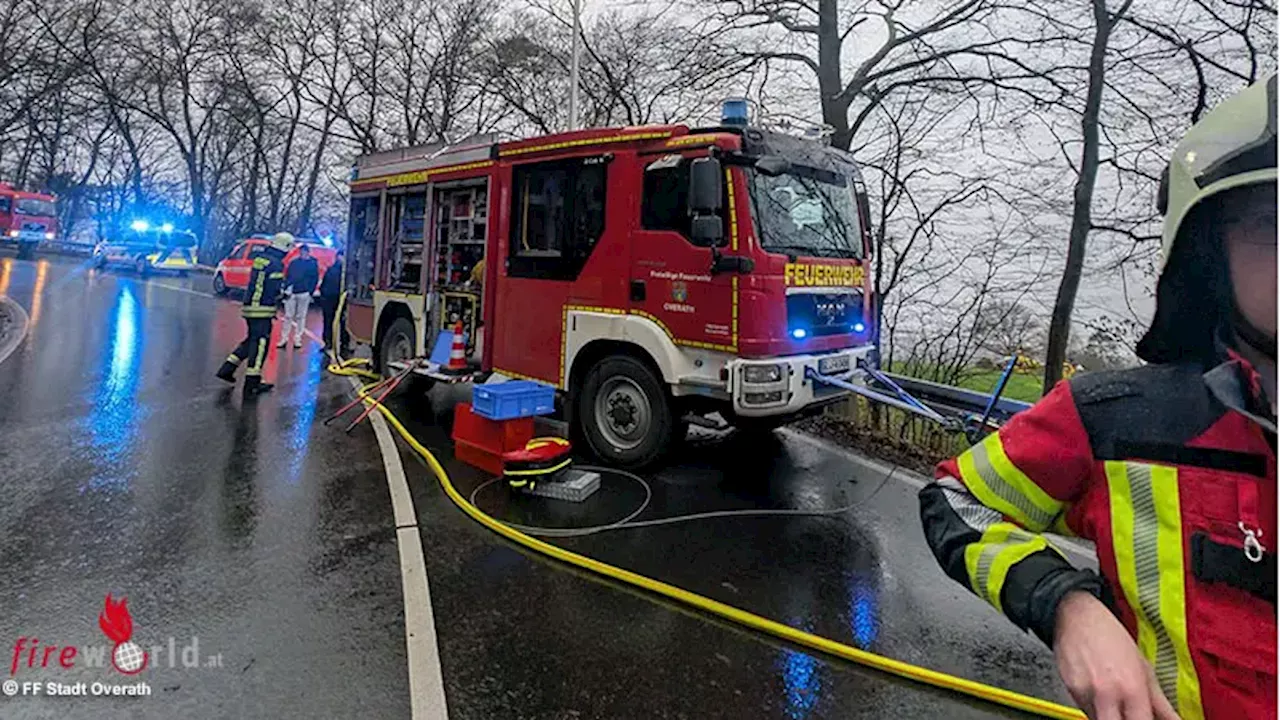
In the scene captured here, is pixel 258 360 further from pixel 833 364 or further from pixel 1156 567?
pixel 1156 567

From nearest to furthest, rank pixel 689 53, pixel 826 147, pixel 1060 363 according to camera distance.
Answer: pixel 826 147 → pixel 1060 363 → pixel 689 53

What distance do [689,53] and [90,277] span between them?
23707 mm

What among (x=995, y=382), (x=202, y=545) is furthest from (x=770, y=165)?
(x=995, y=382)

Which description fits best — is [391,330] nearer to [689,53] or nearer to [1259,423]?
[689,53]

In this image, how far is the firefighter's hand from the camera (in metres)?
1.04

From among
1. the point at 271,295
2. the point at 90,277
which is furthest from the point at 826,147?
the point at 90,277

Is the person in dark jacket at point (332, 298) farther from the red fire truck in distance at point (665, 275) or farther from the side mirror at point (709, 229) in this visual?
the side mirror at point (709, 229)

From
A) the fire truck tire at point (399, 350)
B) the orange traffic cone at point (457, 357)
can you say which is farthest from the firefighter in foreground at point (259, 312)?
the orange traffic cone at point (457, 357)

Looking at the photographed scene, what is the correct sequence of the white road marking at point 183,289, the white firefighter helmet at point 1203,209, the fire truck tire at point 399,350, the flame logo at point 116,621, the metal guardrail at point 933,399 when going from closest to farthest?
the white firefighter helmet at point 1203,209, the flame logo at point 116,621, the metal guardrail at point 933,399, the fire truck tire at point 399,350, the white road marking at point 183,289

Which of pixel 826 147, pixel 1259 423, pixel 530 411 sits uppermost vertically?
pixel 826 147

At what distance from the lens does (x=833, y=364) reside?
6109 millimetres

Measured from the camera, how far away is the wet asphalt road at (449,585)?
9.54 ft

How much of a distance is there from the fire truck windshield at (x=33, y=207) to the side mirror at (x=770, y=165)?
41585mm

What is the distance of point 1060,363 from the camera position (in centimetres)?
814
